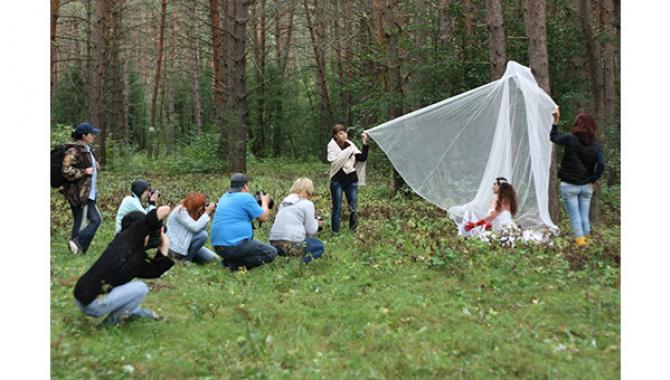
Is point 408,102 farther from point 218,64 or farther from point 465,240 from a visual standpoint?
point 218,64

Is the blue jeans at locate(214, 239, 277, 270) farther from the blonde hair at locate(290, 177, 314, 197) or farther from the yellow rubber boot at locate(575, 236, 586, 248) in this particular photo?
the yellow rubber boot at locate(575, 236, 586, 248)

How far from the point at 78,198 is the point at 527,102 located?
6.17 m

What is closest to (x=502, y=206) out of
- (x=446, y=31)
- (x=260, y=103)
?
(x=446, y=31)

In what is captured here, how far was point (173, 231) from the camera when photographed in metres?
7.78

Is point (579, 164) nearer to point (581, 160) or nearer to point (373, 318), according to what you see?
point (581, 160)

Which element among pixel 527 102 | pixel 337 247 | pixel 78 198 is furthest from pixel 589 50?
pixel 78 198

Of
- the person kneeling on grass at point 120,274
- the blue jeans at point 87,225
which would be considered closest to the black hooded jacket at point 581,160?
the person kneeling on grass at point 120,274

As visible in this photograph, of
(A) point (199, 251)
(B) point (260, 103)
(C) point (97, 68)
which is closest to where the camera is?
(A) point (199, 251)

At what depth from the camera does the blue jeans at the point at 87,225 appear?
7852 mm

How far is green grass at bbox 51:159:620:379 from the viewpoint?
4.47m

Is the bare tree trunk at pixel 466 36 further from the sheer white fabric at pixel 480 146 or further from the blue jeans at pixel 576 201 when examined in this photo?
the blue jeans at pixel 576 201

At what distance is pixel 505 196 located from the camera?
27.4ft

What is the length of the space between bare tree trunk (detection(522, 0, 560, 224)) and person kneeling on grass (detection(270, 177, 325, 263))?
3.86m

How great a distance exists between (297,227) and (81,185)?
9.24 feet
